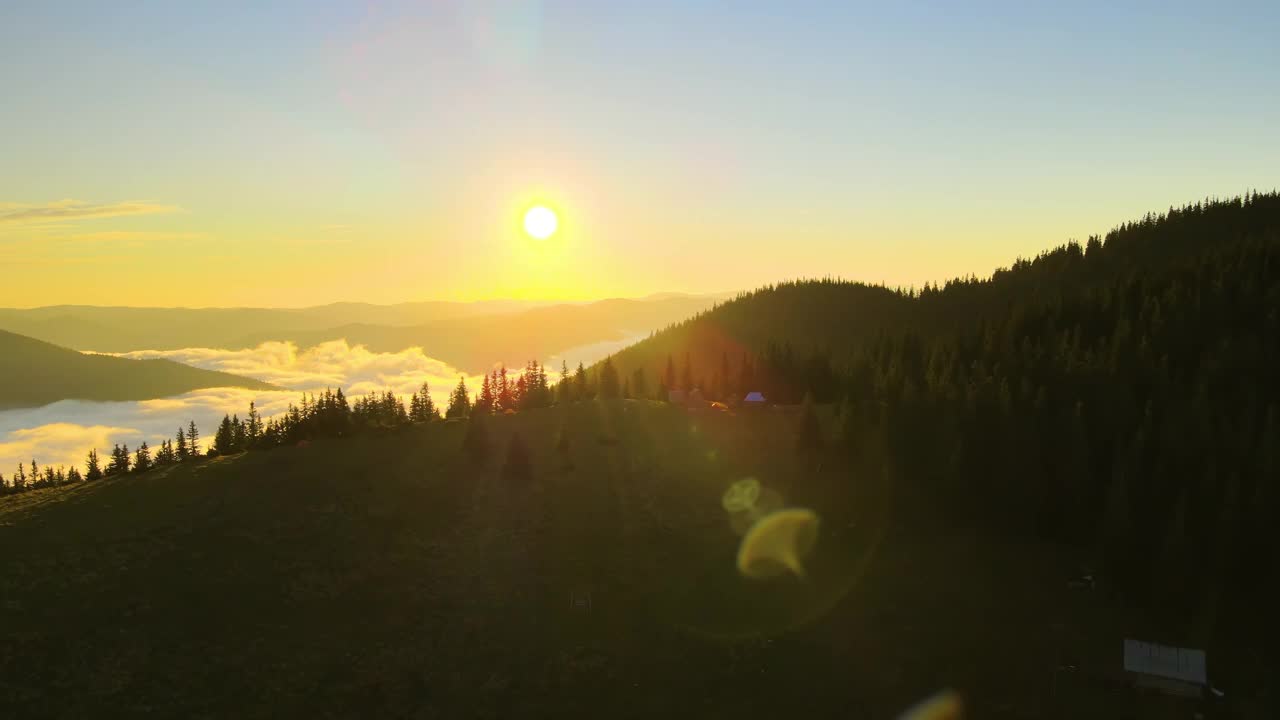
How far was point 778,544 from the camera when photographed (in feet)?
265

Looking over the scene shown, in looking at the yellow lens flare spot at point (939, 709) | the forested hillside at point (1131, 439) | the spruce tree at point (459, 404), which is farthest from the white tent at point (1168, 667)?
the spruce tree at point (459, 404)

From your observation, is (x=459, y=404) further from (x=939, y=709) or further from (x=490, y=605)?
(x=939, y=709)

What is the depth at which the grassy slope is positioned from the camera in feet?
187

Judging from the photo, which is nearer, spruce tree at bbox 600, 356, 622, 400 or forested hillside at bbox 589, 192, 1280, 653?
forested hillside at bbox 589, 192, 1280, 653

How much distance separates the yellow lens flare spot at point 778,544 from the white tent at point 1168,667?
28.7 m

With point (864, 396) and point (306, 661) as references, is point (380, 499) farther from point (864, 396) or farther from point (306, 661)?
point (864, 396)

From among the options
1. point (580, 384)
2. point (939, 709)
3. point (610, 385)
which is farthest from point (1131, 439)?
point (580, 384)

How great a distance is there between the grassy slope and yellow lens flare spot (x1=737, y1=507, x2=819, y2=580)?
182cm

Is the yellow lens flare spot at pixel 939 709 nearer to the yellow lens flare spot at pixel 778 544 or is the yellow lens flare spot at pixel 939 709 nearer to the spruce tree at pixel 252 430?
the yellow lens flare spot at pixel 778 544

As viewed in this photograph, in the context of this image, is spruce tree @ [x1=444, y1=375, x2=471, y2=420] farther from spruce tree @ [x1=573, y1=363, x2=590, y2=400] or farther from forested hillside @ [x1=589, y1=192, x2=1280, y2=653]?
forested hillside @ [x1=589, y1=192, x2=1280, y2=653]

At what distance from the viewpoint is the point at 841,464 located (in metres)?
94.4

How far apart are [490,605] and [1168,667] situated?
2249 inches

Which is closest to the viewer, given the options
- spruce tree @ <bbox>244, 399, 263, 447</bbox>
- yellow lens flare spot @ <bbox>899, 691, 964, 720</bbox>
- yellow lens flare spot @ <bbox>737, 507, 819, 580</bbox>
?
yellow lens flare spot @ <bbox>899, 691, 964, 720</bbox>

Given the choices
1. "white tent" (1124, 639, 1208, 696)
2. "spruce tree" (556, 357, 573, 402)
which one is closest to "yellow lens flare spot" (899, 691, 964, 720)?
"white tent" (1124, 639, 1208, 696)
